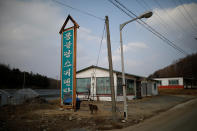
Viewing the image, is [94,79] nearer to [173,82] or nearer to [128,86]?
[128,86]

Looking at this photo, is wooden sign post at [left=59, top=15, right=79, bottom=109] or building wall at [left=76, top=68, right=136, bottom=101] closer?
wooden sign post at [left=59, top=15, right=79, bottom=109]

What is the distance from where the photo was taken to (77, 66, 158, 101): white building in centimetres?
1950

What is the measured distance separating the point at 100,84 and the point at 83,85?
3.21m

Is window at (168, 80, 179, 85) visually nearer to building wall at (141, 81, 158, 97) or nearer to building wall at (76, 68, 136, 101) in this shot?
building wall at (141, 81, 158, 97)

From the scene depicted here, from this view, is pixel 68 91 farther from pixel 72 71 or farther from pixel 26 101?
pixel 26 101

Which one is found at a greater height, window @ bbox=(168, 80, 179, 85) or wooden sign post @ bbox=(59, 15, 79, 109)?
wooden sign post @ bbox=(59, 15, 79, 109)

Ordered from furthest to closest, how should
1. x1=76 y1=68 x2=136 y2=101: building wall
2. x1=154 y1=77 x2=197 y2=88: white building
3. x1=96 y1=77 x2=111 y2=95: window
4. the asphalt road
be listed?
x1=154 y1=77 x2=197 y2=88: white building
x1=96 y1=77 x2=111 y2=95: window
x1=76 y1=68 x2=136 y2=101: building wall
the asphalt road

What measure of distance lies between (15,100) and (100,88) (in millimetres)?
10901

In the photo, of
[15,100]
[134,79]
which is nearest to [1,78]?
[15,100]

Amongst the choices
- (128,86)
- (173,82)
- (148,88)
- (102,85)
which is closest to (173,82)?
(173,82)

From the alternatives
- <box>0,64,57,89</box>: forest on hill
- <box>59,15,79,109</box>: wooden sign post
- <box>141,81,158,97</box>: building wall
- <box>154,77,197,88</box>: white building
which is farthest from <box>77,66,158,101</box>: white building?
<box>0,64,57,89</box>: forest on hill

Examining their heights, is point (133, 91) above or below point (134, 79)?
below

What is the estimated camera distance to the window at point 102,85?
771 inches

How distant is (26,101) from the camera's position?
13.6 m
